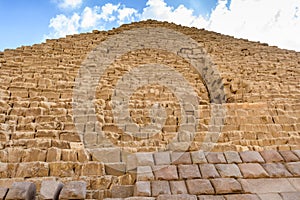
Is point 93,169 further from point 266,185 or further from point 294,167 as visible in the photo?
point 294,167

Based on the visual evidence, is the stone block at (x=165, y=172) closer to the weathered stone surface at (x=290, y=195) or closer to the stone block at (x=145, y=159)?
the stone block at (x=145, y=159)

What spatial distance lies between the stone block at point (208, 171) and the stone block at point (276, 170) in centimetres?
69

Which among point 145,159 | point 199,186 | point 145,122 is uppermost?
point 145,122

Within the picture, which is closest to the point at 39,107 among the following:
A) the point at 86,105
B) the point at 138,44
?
the point at 86,105

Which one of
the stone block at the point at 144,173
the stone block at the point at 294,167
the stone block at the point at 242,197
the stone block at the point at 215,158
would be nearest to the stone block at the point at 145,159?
the stone block at the point at 144,173

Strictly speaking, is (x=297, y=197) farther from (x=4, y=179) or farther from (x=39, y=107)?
(x=39, y=107)

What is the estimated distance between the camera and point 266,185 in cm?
336

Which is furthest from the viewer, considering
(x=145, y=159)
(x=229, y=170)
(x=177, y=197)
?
(x=145, y=159)

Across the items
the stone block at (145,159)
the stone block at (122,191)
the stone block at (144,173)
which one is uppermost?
the stone block at (145,159)

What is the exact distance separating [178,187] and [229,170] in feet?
2.43

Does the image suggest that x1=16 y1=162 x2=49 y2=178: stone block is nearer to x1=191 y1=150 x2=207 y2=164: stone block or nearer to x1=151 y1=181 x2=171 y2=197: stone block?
x1=151 y1=181 x2=171 y2=197: stone block

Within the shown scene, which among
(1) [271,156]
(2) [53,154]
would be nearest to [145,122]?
(2) [53,154]

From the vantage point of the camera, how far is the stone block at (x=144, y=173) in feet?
11.0

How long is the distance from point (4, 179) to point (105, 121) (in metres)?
2.28
